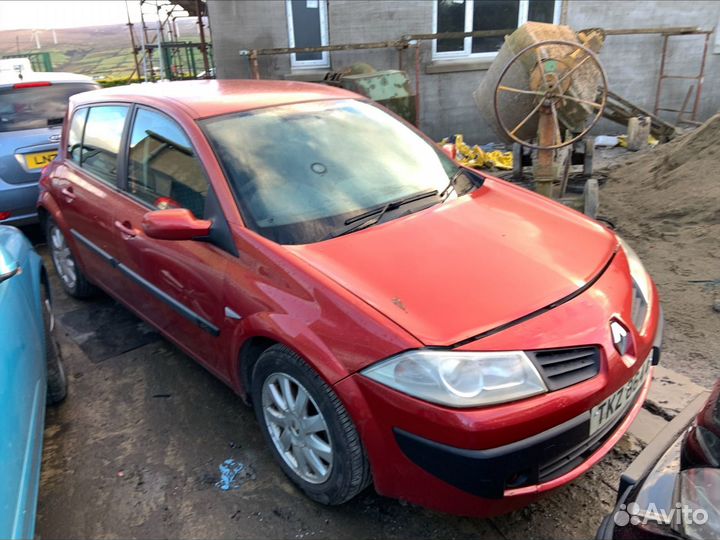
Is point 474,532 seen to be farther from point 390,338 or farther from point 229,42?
point 229,42

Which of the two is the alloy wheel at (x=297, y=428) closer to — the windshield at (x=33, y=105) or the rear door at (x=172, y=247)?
the rear door at (x=172, y=247)

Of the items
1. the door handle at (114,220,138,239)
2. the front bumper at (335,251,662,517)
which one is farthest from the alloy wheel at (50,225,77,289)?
the front bumper at (335,251,662,517)

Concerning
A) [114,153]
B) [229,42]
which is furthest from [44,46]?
[114,153]

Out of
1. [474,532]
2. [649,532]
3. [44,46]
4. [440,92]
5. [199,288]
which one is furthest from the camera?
[44,46]

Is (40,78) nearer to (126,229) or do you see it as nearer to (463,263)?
(126,229)

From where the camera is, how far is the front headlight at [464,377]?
1773 mm

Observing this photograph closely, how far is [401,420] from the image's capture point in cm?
182

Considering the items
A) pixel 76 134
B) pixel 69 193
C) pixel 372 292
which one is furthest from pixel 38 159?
pixel 372 292

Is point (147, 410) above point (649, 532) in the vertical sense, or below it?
below

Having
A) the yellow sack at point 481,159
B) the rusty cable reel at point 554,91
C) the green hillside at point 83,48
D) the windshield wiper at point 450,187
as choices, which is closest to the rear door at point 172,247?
the windshield wiper at point 450,187

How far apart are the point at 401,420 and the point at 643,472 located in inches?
28.4

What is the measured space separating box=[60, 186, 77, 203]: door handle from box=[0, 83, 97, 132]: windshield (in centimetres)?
168

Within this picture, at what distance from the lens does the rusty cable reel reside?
16.2 feet

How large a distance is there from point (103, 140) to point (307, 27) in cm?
567
